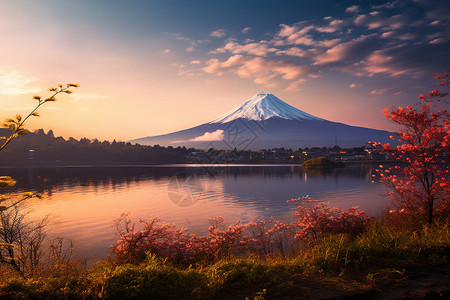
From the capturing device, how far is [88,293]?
5355mm

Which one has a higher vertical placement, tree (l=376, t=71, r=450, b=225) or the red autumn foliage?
tree (l=376, t=71, r=450, b=225)

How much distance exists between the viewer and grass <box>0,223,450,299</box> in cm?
543

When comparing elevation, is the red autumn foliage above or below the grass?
below

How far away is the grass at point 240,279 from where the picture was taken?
543cm

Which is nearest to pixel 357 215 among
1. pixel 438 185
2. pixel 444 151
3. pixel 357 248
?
pixel 438 185

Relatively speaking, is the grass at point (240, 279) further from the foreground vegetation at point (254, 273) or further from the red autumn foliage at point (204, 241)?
the red autumn foliage at point (204, 241)

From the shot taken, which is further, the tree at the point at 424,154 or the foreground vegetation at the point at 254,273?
the tree at the point at 424,154

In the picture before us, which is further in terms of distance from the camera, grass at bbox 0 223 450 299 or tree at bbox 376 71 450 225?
tree at bbox 376 71 450 225

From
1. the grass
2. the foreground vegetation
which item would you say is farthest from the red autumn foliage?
the grass

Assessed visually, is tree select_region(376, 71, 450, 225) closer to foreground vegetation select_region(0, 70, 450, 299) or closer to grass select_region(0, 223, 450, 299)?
foreground vegetation select_region(0, 70, 450, 299)

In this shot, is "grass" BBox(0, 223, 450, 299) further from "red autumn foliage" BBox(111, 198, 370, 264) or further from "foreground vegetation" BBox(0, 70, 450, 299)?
"red autumn foliage" BBox(111, 198, 370, 264)

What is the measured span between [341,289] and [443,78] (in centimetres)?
1010

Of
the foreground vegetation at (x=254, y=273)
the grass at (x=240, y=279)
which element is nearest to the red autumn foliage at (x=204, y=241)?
the foreground vegetation at (x=254, y=273)

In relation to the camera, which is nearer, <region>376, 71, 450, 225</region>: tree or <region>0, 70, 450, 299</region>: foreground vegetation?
<region>0, 70, 450, 299</region>: foreground vegetation
